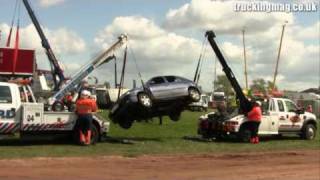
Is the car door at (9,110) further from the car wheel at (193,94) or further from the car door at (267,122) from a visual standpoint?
the car door at (267,122)

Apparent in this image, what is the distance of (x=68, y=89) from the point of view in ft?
84.2

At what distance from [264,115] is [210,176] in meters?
10.6

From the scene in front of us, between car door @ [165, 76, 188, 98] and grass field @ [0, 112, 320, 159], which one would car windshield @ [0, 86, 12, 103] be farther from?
car door @ [165, 76, 188, 98]

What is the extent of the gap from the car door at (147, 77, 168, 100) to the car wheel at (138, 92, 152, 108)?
273 millimetres

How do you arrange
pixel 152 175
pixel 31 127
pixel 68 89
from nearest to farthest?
pixel 152 175
pixel 31 127
pixel 68 89

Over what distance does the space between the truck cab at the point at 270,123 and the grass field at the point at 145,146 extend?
444 mm

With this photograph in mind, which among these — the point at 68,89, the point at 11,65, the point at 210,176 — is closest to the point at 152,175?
the point at 210,176

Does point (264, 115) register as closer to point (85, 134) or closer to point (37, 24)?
point (85, 134)

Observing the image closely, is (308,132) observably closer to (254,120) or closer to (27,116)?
(254,120)

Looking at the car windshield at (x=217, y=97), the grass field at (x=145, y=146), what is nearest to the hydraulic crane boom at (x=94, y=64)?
the grass field at (x=145, y=146)

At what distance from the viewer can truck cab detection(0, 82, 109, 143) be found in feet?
60.7

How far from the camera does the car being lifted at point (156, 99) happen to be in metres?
21.4

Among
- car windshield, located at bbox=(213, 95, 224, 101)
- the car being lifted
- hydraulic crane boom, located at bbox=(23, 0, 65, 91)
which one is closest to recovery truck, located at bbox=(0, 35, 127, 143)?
the car being lifted

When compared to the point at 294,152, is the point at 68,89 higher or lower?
higher
